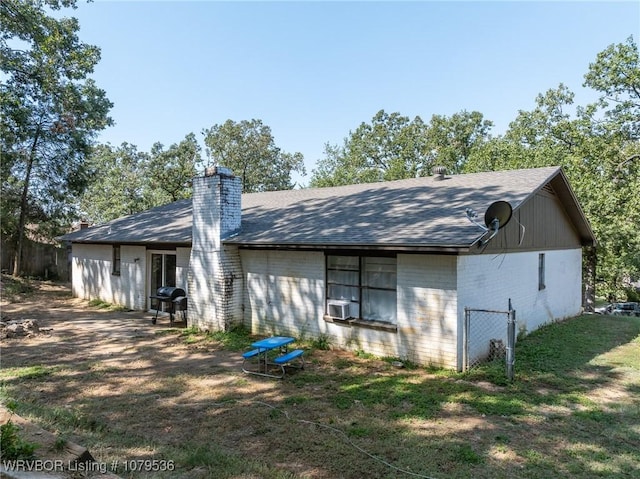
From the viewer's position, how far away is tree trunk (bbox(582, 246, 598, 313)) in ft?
59.7

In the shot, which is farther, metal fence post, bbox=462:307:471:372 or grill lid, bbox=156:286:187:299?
grill lid, bbox=156:286:187:299

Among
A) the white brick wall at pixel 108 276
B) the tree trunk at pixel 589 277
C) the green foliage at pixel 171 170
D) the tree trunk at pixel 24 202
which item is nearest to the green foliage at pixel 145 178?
the green foliage at pixel 171 170

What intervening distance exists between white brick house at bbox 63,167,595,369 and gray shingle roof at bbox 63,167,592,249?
1.9 inches

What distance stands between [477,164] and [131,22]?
67.1 feet

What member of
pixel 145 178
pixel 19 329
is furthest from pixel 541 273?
pixel 145 178

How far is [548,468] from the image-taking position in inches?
160

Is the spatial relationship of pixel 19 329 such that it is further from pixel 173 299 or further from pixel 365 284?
pixel 365 284

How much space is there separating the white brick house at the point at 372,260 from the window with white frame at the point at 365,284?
24 millimetres

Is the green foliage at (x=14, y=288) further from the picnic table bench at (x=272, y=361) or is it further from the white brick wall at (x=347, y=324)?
the picnic table bench at (x=272, y=361)

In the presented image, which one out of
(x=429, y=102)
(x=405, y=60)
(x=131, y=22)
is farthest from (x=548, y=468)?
(x=429, y=102)

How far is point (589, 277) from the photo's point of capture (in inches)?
744

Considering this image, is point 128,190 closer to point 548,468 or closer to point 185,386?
point 185,386

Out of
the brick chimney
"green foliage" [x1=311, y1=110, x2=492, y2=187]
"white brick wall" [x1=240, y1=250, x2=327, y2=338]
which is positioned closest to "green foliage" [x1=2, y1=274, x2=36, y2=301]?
the brick chimney

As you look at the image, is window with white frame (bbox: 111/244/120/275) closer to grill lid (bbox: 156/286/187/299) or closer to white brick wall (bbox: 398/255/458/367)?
grill lid (bbox: 156/286/187/299)
